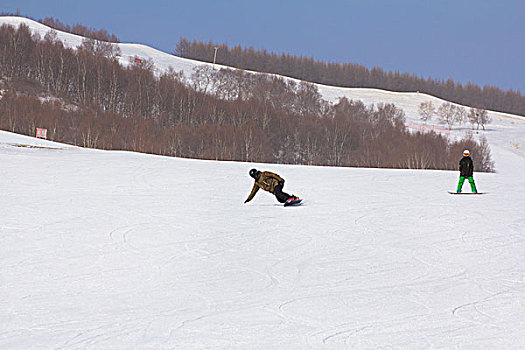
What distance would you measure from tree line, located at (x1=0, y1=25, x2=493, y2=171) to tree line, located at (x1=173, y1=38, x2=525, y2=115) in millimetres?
53303

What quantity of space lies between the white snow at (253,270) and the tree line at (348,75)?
119m

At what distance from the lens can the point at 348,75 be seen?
13800 cm

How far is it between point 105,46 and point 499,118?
78.6 m

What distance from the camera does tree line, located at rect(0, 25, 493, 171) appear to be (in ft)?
177

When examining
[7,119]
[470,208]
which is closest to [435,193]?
[470,208]

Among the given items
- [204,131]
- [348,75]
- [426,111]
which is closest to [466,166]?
[204,131]

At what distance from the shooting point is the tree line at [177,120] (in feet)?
177

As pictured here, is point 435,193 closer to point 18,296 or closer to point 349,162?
point 18,296

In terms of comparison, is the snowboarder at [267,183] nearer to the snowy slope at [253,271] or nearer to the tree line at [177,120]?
the snowy slope at [253,271]

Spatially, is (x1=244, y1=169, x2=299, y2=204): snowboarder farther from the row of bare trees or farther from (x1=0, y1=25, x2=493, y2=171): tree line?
the row of bare trees

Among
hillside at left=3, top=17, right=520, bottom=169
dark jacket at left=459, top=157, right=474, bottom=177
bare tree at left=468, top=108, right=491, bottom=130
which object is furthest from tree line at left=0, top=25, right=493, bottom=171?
dark jacket at left=459, top=157, right=474, bottom=177

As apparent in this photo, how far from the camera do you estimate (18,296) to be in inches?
202

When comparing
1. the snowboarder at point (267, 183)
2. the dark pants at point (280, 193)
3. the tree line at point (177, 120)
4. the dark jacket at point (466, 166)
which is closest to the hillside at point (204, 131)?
the tree line at point (177, 120)

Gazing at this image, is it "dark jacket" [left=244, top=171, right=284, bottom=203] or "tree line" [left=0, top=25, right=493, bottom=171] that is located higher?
"tree line" [left=0, top=25, right=493, bottom=171]
